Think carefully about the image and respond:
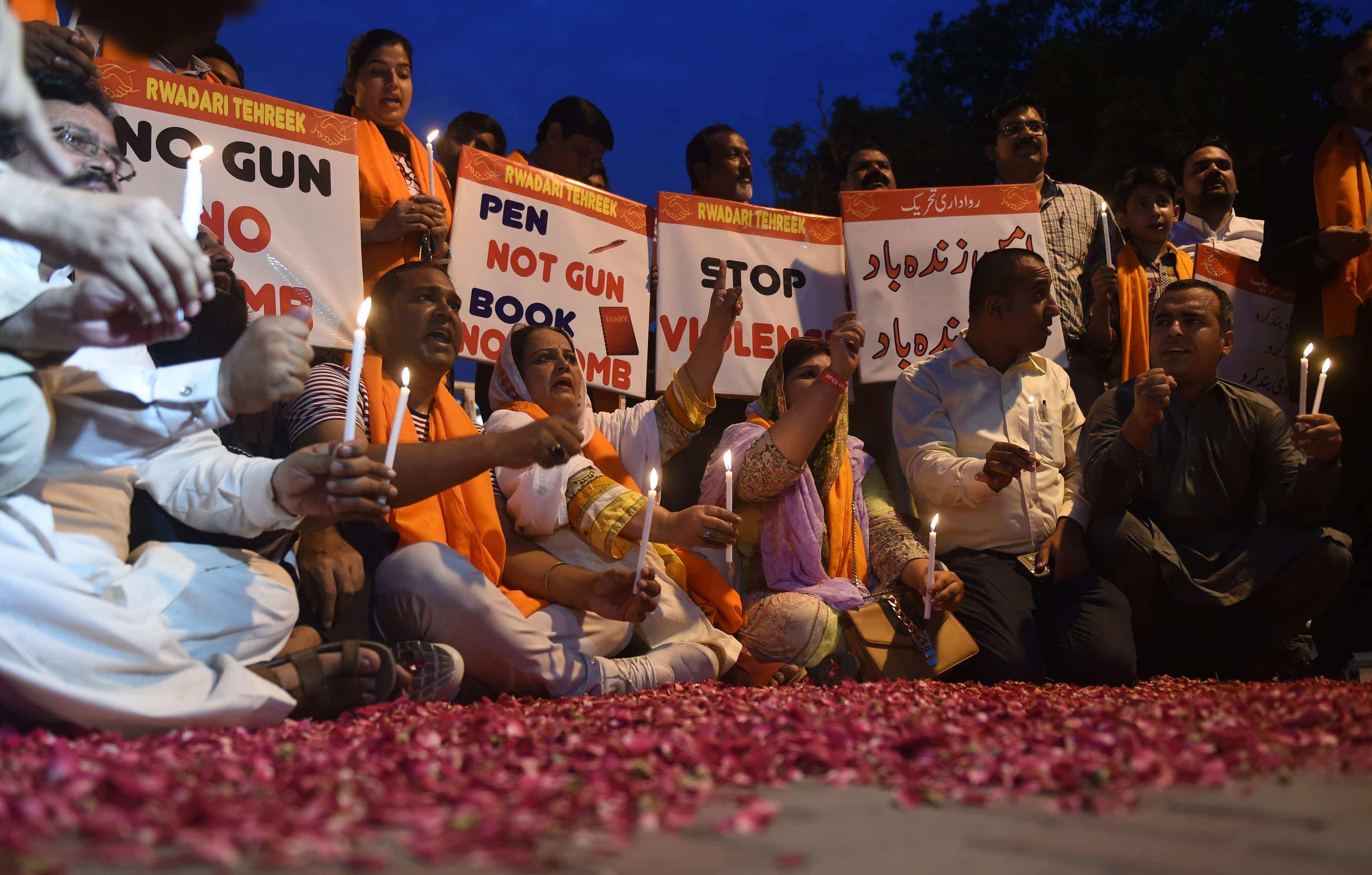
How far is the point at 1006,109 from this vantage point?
5.98 meters

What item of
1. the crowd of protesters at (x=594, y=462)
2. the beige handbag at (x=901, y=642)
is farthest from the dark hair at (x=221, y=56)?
the beige handbag at (x=901, y=642)

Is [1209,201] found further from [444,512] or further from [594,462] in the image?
[444,512]

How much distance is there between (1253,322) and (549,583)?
4243mm

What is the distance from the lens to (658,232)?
5.62 m

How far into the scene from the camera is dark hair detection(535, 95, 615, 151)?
5840 millimetres

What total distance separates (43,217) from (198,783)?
1092mm

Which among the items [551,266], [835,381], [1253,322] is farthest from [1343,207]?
[551,266]

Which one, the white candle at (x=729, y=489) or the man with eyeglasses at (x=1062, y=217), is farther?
the man with eyeglasses at (x=1062, y=217)

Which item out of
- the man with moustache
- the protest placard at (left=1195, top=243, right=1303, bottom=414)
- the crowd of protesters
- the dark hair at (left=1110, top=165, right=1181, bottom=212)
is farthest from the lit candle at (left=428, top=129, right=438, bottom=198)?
the man with moustache

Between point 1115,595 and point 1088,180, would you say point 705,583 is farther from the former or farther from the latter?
point 1088,180

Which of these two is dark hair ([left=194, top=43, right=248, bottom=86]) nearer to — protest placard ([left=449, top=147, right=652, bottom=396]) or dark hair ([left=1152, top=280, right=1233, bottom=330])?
protest placard ([left=449, top=147, right=652, bottom=396])

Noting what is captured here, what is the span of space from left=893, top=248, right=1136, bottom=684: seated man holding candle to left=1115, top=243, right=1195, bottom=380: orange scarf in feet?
1.99

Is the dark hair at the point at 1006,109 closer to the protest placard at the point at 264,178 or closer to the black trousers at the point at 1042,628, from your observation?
the black trousers at the point at 1042,628

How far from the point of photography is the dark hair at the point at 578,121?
5.84 m
